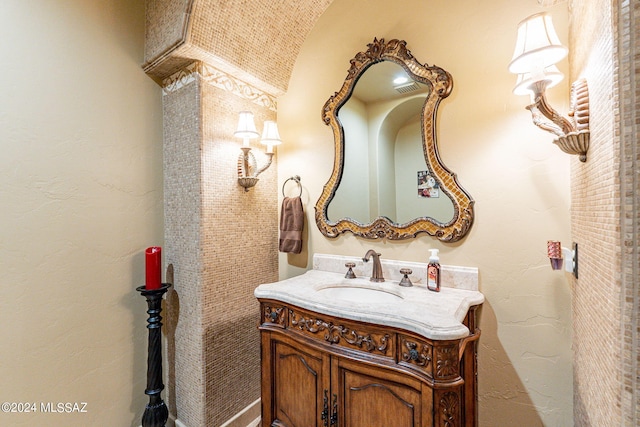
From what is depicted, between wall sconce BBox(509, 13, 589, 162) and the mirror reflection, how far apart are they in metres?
0.51

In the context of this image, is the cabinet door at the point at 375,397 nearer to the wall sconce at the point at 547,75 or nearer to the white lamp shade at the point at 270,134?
the wall sconce at the point at 547,75

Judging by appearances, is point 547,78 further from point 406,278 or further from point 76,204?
point 76,204

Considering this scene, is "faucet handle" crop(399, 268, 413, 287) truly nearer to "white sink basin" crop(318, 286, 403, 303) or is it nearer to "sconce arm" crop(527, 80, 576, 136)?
"white sink basin" crop(318, 286, 403, 303)

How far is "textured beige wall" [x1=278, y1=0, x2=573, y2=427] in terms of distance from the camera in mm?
1113

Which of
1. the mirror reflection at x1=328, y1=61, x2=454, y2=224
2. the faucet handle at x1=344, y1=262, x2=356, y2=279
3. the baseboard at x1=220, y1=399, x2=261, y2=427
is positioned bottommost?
the baseboard at x1=220, y1=399, x2=261, y2=427

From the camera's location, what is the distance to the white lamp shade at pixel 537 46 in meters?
0.84

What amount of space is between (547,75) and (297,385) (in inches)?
59.1

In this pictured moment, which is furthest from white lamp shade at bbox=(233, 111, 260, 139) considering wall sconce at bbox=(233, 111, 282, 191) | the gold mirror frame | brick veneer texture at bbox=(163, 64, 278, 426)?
the gold mirror frame

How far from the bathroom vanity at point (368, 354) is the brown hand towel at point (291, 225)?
0.37 meters

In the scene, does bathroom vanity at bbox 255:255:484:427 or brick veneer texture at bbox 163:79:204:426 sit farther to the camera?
brick veneer texture at bbox 163:79:204:426

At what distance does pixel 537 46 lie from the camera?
84cm

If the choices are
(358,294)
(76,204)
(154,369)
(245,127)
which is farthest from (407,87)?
(154,369)

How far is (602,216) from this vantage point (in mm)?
702

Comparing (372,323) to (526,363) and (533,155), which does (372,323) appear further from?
(533,155)
